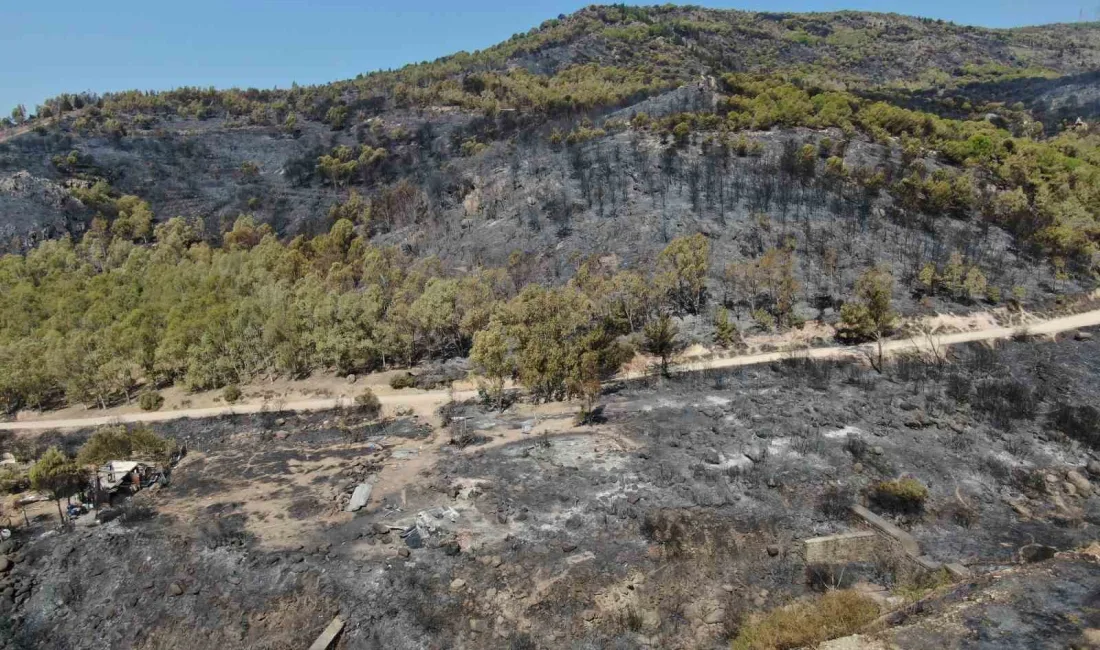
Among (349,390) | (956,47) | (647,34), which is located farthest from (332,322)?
(956,47)

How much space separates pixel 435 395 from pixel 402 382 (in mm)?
3864

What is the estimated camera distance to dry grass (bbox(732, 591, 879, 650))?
17609 mm

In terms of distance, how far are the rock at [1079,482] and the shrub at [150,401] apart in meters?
65.7

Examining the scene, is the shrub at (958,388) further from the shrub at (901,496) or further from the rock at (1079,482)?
the shrub at (901,496)

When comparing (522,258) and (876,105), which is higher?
(876,105)

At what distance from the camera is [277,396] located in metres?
51.0

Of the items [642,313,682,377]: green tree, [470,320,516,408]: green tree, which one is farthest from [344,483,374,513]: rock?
[642,313,682,377]: green tree

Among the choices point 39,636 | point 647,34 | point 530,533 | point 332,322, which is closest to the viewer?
point 39,636

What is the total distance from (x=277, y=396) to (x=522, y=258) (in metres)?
31.6

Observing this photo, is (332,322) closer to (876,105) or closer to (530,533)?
(530,533)

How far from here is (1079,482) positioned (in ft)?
97.2

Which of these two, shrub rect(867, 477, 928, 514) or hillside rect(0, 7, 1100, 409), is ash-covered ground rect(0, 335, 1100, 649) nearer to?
shrub rect(867, 477, 928, 514)

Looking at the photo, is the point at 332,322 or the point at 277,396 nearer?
the point at 277,396

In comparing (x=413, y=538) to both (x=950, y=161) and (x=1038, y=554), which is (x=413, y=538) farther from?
(x=950, y=161)
